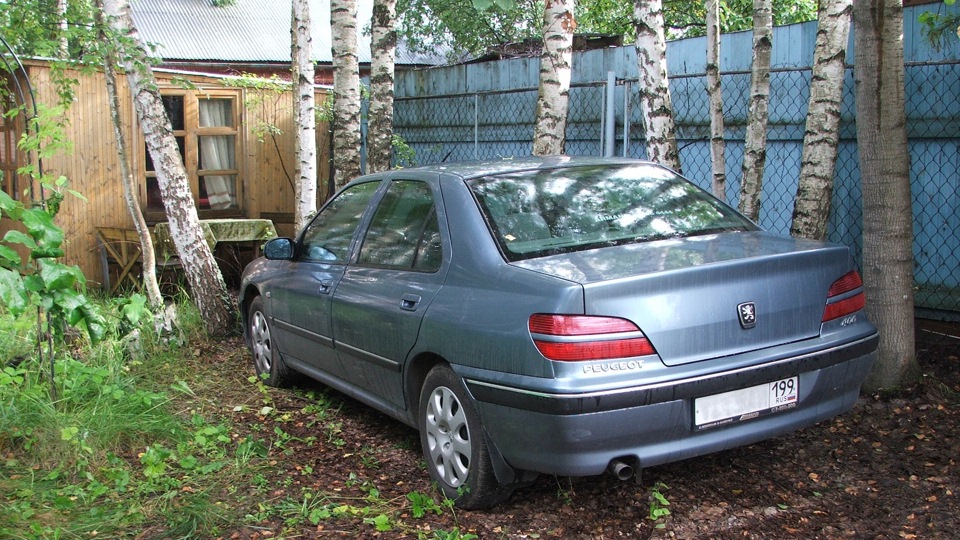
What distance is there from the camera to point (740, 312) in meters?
3.62

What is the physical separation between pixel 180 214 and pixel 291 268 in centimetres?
239

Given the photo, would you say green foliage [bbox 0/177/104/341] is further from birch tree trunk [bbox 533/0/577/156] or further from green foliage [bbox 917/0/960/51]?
green foliage [bbox 917/0/960/51]

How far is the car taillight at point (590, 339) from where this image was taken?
3.40m

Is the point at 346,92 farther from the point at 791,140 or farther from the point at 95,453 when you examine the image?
the point at 95,453

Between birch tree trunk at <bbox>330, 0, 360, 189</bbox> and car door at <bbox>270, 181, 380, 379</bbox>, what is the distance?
2911 mm

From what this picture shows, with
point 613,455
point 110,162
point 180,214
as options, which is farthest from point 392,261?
point 110,162

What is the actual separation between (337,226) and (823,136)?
3.15 meters

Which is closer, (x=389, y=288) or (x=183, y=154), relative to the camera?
(x=389, y=288)

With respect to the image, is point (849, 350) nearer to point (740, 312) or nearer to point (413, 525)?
point (740, 312)

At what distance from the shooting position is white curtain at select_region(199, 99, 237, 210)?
12141 millimetres

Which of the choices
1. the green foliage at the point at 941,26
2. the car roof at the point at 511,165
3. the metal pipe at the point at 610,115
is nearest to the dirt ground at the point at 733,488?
the car roof at the point at 511,165

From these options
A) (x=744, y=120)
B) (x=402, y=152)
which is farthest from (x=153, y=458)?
(x=402, y=152)

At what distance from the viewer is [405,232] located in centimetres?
474

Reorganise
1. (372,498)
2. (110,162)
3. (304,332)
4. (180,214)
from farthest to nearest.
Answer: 1. (110,162)
2. (180,214)
3. (304,332)
4. (372,498)
